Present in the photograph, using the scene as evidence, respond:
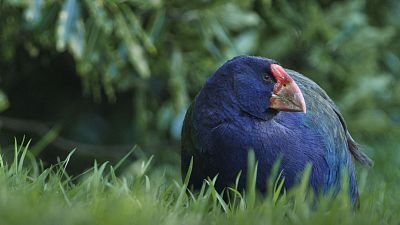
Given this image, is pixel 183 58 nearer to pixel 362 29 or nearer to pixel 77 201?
pixel 362 29

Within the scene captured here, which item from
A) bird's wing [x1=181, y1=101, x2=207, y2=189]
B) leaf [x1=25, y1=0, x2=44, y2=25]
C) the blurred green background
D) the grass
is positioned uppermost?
leaf [x1=25, y1=0, x2=44, y2=25]

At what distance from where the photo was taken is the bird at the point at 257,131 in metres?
3.42

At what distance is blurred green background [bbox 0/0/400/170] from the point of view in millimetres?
5195

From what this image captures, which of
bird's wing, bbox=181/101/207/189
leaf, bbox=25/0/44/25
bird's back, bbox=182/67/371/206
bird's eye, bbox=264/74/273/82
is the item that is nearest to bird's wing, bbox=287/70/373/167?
bird's back, bbox=182/67/371/206

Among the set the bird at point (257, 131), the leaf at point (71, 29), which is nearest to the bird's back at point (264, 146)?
the bird at point (257, 131)

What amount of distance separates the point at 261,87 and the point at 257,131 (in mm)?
198

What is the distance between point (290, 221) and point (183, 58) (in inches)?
115

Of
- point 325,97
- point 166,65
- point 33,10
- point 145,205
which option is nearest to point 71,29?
point 33,10

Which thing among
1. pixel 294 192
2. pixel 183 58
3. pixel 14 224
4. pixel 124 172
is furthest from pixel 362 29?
pixel 14 224

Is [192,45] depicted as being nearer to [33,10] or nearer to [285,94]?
[33,10]

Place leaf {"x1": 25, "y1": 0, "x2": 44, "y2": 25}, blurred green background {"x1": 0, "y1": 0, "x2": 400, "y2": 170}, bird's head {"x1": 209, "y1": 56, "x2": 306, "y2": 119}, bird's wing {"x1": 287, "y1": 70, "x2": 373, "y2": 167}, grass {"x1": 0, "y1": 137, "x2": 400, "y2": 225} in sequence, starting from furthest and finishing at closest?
blurred green background {"x1": 0, "y1": 0, "x2": 400, "y2": 170} → leaf {"x1": 25, "y1": 0, "x2": 44, "y2": 25} → bird's wing {"x1": 287, "y1": 70, "x2": 373, "y2": 167} → bird's head {"x1": 209, "y1": 56, "x2": 306, "y2": 119} → grass {"x1": 0, "y1": 137, "x2": 400, "y2": 225}

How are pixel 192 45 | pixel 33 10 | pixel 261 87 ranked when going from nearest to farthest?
pixel 261 87
pixel 33 10
pixel 192 45

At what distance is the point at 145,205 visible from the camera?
2.66m

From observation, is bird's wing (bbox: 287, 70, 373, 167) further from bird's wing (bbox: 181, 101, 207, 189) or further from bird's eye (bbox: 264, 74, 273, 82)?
bird's wing (bbox: 181, 101, 207, 189)
